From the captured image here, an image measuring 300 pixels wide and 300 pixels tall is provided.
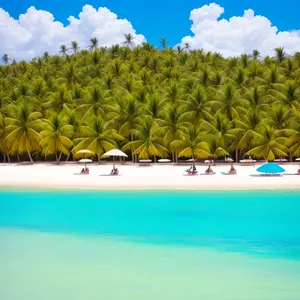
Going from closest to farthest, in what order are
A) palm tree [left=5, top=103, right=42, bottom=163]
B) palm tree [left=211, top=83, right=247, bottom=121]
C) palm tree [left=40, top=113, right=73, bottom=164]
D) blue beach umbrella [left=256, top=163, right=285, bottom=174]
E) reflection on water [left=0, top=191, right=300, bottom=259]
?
reflection on water [left=0, top=191, right=300, bottom=259], blue beach umbrella [left=256, top=163, right=285, bottom=174], palm tree [left=40, top=113, right=73, bottom=164], palm tree [left=5, top=103, right=42, bottom=163], palm tree [left=211, top=83, right=247, bottom=121]

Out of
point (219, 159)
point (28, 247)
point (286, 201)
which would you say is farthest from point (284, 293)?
point (219, 159)

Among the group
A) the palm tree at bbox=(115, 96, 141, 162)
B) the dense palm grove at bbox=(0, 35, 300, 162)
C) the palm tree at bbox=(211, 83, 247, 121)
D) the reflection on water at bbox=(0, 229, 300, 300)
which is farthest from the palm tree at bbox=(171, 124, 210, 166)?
the reflection on water at bbox=(0, 229, 300, 300)

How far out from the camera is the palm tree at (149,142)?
1725 inches

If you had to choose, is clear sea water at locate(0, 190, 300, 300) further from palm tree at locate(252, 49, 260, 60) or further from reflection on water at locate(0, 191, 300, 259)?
palm tree at locate(252, 49, 260, 60)

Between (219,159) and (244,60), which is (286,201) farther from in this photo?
(244,60)

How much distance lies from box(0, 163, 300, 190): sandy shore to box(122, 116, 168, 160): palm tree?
3.70 metres

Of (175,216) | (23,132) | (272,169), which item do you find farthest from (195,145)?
(175,216)

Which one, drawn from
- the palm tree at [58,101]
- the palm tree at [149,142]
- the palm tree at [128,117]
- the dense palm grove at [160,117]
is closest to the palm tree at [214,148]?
the dense palm grove at [160,117]

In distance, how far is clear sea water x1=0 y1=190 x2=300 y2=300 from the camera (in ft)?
33.7

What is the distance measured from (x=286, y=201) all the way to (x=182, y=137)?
21864 millimetres

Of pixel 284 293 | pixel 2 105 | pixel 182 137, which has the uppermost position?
pixel 2 105

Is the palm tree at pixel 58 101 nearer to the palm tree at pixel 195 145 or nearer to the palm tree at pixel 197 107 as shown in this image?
the palm tree at pixel 197 107

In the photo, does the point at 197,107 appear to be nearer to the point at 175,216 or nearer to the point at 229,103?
the point at 229,103

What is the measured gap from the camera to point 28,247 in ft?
46.2
